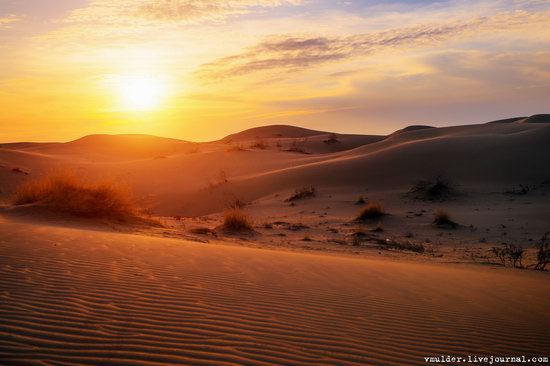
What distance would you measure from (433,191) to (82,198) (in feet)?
43.6

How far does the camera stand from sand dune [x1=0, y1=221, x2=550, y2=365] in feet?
12.4

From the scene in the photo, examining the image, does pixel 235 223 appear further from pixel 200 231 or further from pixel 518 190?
pixel 518 190

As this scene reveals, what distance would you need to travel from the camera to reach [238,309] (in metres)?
4.94

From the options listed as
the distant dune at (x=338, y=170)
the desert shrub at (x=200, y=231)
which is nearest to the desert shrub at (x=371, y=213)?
the desert shrub at (x=200, y=231)

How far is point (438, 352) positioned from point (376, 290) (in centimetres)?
214

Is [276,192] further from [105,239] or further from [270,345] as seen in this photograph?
[270,345]

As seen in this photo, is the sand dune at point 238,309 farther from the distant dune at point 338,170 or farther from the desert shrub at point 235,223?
the distant dune at point 338,170

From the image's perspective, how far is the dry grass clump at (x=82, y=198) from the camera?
1223cm

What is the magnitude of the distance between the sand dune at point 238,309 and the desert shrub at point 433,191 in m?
11.6

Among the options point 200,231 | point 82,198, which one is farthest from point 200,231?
point 82,198

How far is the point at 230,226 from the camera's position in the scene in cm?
1346

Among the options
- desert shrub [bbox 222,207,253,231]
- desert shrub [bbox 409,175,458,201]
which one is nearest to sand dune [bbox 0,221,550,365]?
desert shrub [bbox 222,207,253,231]

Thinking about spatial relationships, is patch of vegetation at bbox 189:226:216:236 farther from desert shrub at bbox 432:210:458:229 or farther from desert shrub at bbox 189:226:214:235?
desert shrub at bbox 432:210:458:229

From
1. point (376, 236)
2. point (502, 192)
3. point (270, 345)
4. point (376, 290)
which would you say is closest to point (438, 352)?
point (270, 345)
